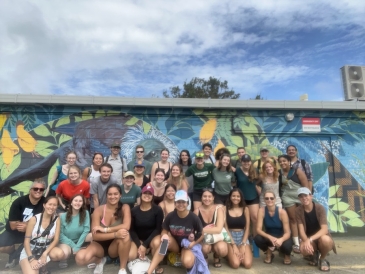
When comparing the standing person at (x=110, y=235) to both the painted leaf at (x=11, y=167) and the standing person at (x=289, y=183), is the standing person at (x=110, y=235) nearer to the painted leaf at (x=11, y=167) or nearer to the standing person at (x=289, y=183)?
the standing person at (x=289, y=183)

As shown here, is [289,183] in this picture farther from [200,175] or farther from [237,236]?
[200,175]

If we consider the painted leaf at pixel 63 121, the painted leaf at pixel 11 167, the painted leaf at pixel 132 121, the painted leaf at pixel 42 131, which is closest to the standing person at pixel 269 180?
the painted leaf at pixel 132 121

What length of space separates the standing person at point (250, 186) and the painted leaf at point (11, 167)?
16.6 ft

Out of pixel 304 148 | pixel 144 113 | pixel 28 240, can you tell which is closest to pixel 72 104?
pixel 144 113

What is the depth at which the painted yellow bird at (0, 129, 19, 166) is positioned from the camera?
6795mm

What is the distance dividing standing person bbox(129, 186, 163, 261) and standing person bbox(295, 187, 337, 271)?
7.41 feet

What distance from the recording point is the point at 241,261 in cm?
458

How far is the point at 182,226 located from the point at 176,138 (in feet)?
10.3

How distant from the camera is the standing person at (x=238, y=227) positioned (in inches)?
181

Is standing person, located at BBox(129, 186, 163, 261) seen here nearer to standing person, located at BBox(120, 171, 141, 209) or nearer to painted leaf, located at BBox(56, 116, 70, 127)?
standing person, located at BBox(120, 171, 141, 209)

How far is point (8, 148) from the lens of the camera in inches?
269

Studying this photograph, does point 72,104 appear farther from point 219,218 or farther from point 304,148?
point 304,148

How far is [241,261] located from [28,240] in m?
3.16

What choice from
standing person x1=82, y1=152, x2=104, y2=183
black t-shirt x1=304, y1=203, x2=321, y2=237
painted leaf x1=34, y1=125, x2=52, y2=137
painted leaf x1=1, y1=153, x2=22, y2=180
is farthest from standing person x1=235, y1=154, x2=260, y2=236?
painted leaf x1=1, y1=153, x2=22, y2=180
